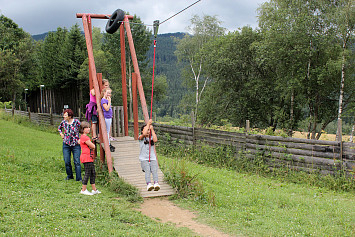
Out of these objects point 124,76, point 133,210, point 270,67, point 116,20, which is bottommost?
point 133,210

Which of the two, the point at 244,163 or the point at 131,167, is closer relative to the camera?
the point at 131,167

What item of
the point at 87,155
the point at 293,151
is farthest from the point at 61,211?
the point at 293,151

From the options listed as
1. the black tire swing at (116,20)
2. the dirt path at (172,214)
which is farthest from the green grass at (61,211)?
the black tire swing at (116,20)

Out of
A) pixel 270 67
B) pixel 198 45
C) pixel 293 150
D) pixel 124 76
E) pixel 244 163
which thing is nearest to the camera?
pixel 124 76

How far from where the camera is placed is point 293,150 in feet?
39.5

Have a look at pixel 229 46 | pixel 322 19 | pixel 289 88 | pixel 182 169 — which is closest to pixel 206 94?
pixel 229 46

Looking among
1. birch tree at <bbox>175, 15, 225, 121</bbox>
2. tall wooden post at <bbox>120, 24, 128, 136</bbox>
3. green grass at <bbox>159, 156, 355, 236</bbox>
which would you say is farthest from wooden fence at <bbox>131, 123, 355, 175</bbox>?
birch tree at <bbox>175, 15, 225, 121</bbox>

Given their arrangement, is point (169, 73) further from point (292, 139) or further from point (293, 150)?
point (293, 150)

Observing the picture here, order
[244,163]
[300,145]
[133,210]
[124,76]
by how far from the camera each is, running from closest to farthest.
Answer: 1. [133,210]
2. [124,76]
3. [300,145]
4. [244,163]

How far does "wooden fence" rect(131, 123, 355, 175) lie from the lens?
1071 cm

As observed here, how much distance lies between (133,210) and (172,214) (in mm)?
857

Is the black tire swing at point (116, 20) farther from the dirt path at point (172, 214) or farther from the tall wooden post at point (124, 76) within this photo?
the dirt path at point (172, 214)

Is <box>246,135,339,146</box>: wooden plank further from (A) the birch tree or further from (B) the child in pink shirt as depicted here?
(A) the birch tree

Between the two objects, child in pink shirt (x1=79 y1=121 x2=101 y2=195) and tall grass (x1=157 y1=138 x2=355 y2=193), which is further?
tall grass (x1=157 y1=138 x2=355 y2=193)
